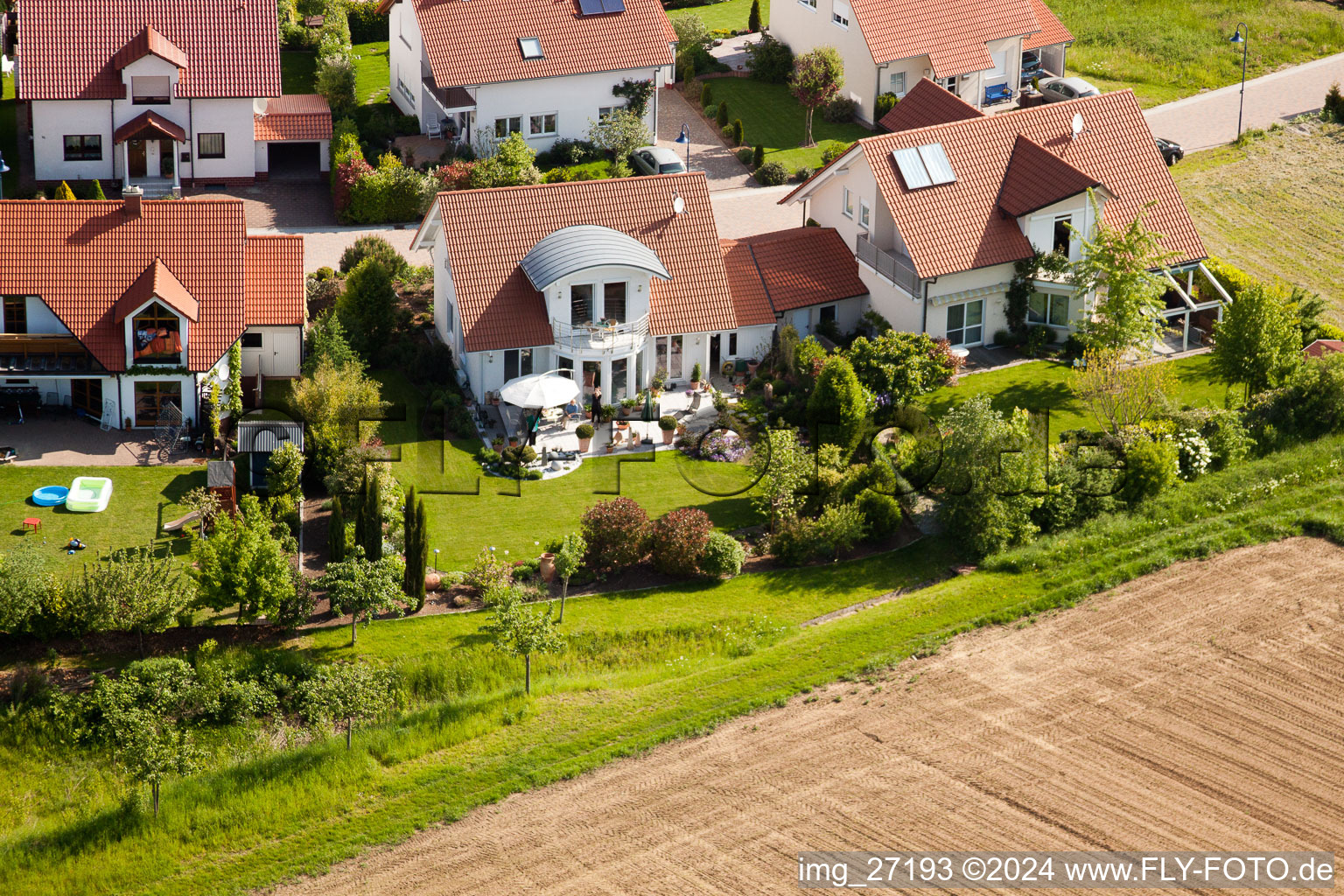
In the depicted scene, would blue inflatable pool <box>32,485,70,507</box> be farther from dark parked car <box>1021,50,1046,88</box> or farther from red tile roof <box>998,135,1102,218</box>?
dark parked car <box>1021,50,1046,88</box>

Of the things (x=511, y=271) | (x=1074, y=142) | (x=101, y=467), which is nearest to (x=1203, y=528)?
(x=1074, y=142)

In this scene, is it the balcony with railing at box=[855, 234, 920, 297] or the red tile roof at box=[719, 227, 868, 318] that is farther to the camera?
the red tile roof at box=[719, 227, 868, 318]

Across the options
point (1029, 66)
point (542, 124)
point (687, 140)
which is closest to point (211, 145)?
point (542, 124)

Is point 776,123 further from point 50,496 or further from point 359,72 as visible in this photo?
point 50,496

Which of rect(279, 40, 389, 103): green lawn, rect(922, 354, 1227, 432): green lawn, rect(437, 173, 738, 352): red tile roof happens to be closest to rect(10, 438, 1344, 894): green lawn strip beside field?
rect(922, 354, 1227, 432): green lawn

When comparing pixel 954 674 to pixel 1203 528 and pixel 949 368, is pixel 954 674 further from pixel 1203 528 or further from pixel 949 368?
pixel 949 368

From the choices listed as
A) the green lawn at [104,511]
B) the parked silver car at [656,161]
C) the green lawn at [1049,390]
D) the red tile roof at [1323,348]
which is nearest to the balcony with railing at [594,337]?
the green lawn at [1049,390]

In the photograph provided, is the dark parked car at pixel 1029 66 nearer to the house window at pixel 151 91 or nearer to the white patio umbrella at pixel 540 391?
the white patio umbrella at pixel 540 391
